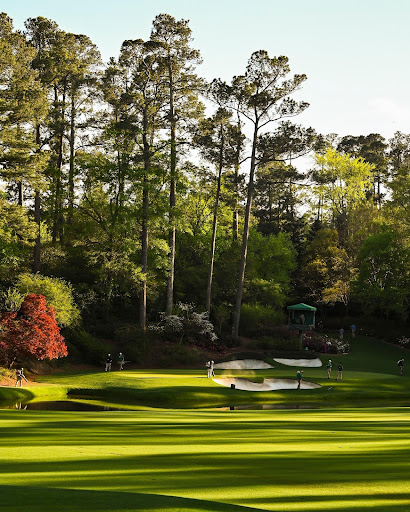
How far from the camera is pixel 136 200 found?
5262cm

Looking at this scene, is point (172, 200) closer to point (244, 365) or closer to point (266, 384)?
point (244, 365)

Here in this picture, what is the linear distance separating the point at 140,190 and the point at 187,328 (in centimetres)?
1185

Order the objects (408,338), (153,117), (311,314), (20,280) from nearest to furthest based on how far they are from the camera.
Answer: (20,280) → (153,117) → (311,314) → (408,338)

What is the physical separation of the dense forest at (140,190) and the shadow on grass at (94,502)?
3128cm

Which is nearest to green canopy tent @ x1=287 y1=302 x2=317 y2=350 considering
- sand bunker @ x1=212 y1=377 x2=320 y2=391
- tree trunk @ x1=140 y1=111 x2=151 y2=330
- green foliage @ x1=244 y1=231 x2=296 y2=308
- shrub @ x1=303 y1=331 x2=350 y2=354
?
shrub @ x1=303 y1=331 x2=350 y2=354

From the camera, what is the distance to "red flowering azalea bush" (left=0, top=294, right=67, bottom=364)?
34.0 meters

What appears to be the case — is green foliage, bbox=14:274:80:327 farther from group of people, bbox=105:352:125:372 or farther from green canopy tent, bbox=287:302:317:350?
green canopy tent, bbox=287:302:317:350

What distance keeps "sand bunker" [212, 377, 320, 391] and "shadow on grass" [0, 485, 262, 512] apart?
28.9 meters

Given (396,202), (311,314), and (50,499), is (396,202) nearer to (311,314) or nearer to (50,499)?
(311,314)

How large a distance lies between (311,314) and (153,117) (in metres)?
22.5

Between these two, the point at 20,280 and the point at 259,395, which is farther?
the point at 20,280

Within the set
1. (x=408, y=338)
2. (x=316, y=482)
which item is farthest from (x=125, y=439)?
(x=408, y=338)

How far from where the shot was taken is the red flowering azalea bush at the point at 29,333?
33969mm

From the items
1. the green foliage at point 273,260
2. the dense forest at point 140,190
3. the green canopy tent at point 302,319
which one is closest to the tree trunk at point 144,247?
the dense forest at point 140,190
